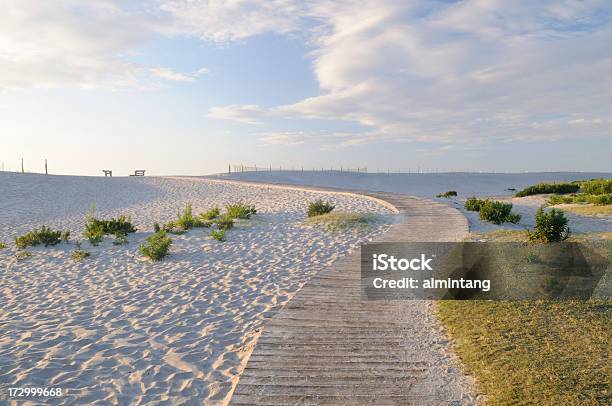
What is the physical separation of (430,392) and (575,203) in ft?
67.2

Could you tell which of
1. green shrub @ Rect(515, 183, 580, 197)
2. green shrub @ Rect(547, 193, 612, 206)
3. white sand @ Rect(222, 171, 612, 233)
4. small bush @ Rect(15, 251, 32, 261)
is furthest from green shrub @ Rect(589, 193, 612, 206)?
small bush @ Rect(15, 251, 32, 261)

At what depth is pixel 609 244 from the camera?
965 centimetres

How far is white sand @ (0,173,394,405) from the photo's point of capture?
18.3 feet

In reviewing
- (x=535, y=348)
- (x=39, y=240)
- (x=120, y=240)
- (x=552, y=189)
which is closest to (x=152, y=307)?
(x=535, y=348)

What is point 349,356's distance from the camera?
5441 mm

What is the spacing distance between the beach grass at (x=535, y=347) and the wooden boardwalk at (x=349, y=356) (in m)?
0.31

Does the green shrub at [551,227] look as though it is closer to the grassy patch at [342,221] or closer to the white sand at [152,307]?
the white sand at [152,307]

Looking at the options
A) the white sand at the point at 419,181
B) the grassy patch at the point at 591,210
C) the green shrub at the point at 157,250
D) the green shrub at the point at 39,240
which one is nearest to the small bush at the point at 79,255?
the green shrub at the point at 157,250

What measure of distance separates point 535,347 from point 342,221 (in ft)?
33.2

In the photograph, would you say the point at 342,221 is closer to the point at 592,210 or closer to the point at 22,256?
the point at 22,256

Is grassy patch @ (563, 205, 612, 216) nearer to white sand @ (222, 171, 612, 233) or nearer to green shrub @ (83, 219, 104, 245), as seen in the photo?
green shrub @ (83, 219, 104, 245)

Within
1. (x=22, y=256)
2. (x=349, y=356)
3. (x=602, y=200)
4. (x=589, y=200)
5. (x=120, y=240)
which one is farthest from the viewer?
(x=589, y=200)

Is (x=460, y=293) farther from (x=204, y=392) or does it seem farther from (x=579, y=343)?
(x=204, y=392)

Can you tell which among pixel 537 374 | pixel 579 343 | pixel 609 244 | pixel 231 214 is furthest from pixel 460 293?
pixel 231 214
